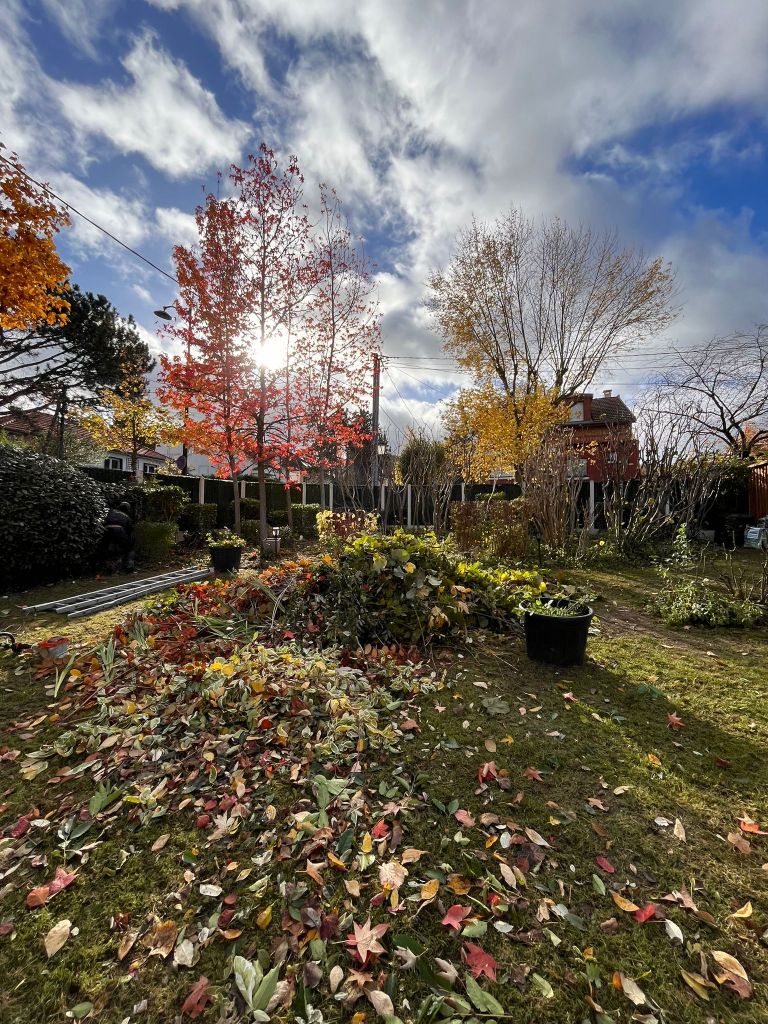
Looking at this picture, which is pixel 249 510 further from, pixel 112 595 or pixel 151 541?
pixel 112 595

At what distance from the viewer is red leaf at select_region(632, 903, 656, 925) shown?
1318 mm

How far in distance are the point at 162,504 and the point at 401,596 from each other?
6536 millimetres

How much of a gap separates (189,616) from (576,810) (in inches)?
121

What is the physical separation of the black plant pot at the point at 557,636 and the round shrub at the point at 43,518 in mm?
6024

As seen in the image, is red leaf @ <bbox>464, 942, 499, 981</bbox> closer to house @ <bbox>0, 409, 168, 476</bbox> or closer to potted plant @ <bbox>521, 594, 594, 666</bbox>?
potted plant @ <bbox>521, 594, 594, 666</bbox>

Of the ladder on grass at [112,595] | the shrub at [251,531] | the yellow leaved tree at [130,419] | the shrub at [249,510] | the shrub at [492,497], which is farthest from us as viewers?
the yellow leaved tree at [130,419]

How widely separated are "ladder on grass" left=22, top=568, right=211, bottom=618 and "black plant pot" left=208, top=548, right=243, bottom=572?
0.20m

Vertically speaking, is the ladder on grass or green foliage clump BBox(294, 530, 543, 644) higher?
green foliage clump BBox(294, 530, 543, 644)

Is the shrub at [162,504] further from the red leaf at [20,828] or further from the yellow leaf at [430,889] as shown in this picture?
the yellow leaf at [430,889]

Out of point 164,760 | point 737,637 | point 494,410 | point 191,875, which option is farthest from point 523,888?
point 494,410

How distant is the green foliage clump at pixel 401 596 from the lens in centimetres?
342

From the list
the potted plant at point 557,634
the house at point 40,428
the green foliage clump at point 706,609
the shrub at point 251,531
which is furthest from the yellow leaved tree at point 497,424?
the house at point 40,428

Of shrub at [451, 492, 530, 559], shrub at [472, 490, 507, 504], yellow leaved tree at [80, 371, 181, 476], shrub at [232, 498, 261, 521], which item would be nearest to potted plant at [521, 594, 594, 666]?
shrub at [451, 492, 530, 559]

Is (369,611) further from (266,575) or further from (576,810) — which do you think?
(576,810)
